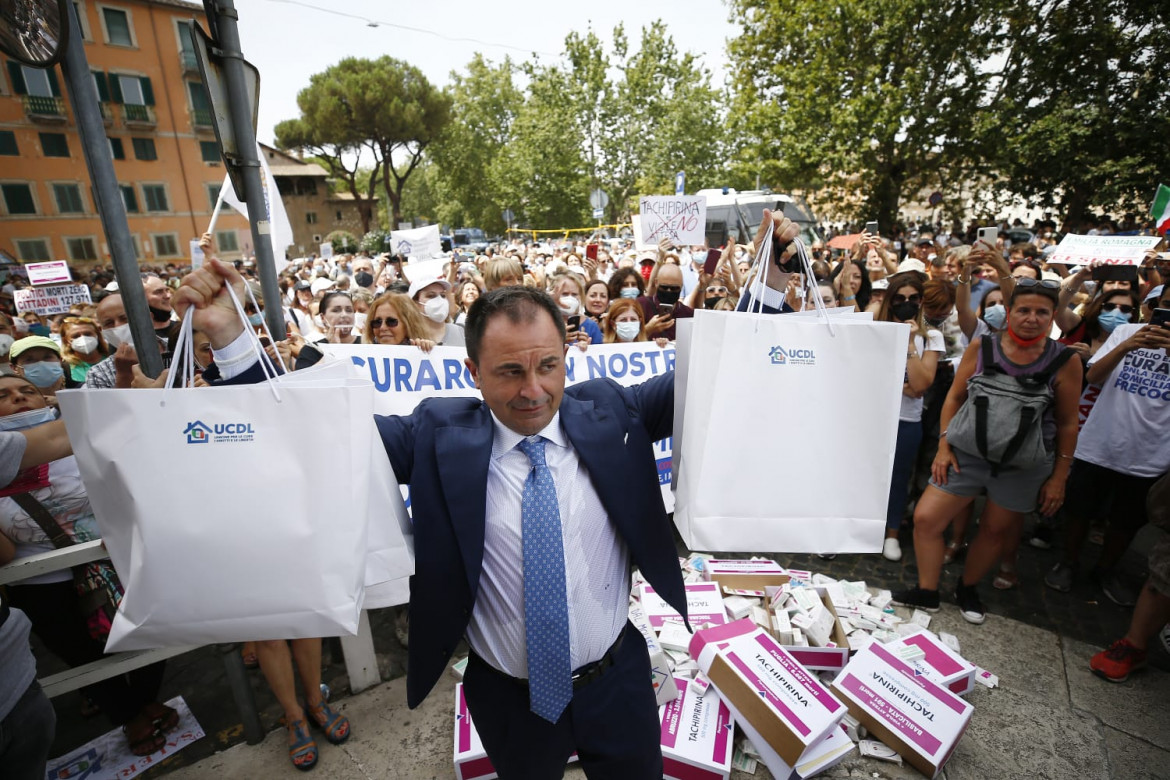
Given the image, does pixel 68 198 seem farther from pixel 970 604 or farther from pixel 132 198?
pixel 970 604

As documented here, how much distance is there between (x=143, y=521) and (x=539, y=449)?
102 centimetres

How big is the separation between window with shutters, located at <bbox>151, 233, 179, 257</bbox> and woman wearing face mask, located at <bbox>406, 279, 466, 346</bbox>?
39640mm

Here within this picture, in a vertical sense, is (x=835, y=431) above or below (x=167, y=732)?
above

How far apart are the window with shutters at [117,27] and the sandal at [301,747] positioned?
4499 centimetres

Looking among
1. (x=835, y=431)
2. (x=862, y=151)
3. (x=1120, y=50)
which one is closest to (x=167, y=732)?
(x=835, y=431)

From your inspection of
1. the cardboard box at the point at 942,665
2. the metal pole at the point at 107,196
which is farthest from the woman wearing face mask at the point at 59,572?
the cardboard box at the point at 942,665

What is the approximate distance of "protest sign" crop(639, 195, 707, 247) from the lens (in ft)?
27.2

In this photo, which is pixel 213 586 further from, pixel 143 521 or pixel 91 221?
pixel 91 221

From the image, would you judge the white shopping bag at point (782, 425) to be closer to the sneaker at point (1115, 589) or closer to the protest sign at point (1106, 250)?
the sneaker at point (1115, 589)

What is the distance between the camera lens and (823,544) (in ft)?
6.32

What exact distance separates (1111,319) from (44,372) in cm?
813

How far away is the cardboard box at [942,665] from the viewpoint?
300 cm

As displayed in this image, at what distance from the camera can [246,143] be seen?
9.37 feet

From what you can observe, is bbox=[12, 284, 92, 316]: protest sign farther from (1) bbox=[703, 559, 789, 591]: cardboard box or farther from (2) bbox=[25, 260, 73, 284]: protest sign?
(1) bbox=[703, 559, 789, 591]: cardboard box
